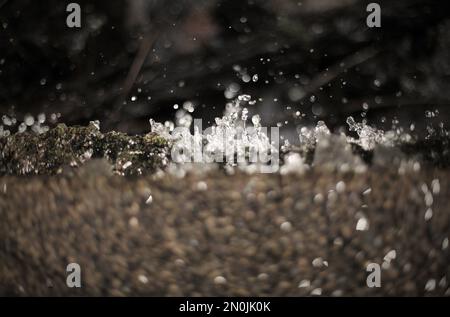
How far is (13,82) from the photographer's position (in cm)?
59

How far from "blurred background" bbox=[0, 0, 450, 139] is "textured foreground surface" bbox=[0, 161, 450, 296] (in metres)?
0.07

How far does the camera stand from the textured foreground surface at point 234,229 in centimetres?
50

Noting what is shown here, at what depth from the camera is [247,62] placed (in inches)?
20.6

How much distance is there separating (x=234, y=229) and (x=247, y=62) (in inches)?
6.9

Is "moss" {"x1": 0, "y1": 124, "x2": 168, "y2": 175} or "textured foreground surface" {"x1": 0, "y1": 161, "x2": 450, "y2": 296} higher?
"moss" {"x1": 0, "y1": 124, "x2": 168, "y2": 175}

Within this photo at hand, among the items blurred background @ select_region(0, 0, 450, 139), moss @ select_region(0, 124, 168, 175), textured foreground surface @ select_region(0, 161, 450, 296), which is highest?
blurred background @ select_region(0, 0, 450, 139)

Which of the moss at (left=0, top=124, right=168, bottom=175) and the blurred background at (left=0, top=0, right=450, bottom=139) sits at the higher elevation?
the blurred background at (left=0, top=0, right=450, bottom=139)

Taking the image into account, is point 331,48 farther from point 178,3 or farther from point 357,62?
point 178,3

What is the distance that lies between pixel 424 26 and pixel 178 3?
0.27 m

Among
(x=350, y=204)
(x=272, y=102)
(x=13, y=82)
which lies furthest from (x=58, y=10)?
(x=350, y=204)

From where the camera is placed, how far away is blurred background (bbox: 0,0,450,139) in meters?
0.52

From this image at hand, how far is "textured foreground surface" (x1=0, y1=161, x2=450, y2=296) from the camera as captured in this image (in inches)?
19.6

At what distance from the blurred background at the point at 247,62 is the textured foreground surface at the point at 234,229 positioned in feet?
0.23

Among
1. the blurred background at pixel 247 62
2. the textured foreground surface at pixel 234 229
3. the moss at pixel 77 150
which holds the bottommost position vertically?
the textured foreground surface at pixel 234 229
